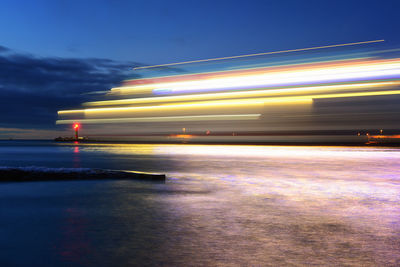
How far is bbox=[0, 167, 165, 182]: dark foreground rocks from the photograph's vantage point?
1092 centimetres

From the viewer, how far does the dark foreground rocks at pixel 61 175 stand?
10.9 m

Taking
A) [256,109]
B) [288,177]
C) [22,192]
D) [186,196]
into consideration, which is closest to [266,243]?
[186,196]

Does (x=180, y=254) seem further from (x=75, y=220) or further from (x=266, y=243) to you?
(x=75, y=220)

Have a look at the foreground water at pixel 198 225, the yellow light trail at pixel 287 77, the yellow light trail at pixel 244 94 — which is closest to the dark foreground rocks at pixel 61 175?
the foreground water at pixel 198 225

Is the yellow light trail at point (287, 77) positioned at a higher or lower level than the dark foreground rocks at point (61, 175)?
higher

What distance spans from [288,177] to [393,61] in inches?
636

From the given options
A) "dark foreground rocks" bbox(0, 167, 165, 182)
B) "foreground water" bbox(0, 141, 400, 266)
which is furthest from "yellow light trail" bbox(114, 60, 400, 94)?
"dark foreground rocks" bbox(0, 167, 165, 182)

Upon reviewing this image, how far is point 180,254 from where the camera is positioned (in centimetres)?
417

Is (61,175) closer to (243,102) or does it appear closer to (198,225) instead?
(198,225)

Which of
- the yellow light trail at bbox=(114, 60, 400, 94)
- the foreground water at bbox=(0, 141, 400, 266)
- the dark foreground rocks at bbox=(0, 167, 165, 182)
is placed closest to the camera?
the foreground water at bbox=(0, 141, 400, 266)

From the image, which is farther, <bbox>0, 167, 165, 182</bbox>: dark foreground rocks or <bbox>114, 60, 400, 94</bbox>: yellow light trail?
<bbox>114, 60, 400, 94</bbox>: yellow light trail

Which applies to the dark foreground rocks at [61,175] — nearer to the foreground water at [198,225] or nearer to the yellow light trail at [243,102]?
the foreground water at [198,225]

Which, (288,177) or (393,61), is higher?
(393,61)

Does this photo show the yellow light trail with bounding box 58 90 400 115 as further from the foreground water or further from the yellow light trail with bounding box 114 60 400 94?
the foreground water
